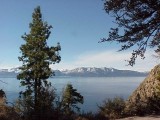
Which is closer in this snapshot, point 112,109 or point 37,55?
point 112,109

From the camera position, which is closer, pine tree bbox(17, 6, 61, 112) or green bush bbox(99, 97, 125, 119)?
green bush bbox(99, 97, 125, 119)

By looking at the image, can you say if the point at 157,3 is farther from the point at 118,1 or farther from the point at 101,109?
the point at 101,109

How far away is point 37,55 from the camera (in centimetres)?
4522

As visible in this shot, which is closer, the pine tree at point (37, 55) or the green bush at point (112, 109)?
the green bush at point (112, 109)

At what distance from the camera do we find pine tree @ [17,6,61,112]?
148 feet

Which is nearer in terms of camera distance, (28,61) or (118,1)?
(118,1)

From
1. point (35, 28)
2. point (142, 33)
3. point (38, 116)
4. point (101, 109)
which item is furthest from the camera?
point (35, 28)

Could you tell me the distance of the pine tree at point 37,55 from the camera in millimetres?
45062

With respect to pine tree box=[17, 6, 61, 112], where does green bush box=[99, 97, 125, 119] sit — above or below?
below

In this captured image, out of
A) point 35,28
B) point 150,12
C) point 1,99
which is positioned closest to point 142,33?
point 150,12

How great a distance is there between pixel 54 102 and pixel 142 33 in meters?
5.32

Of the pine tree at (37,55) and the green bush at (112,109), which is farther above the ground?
the pine tree at (37,55)

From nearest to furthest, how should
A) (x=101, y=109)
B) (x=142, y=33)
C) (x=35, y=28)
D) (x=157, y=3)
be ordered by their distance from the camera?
(x=157, y=3) < (x=142, y=33) < (x=101, y=109) < (x=35, y=28)

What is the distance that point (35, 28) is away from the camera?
45969 millimetres
